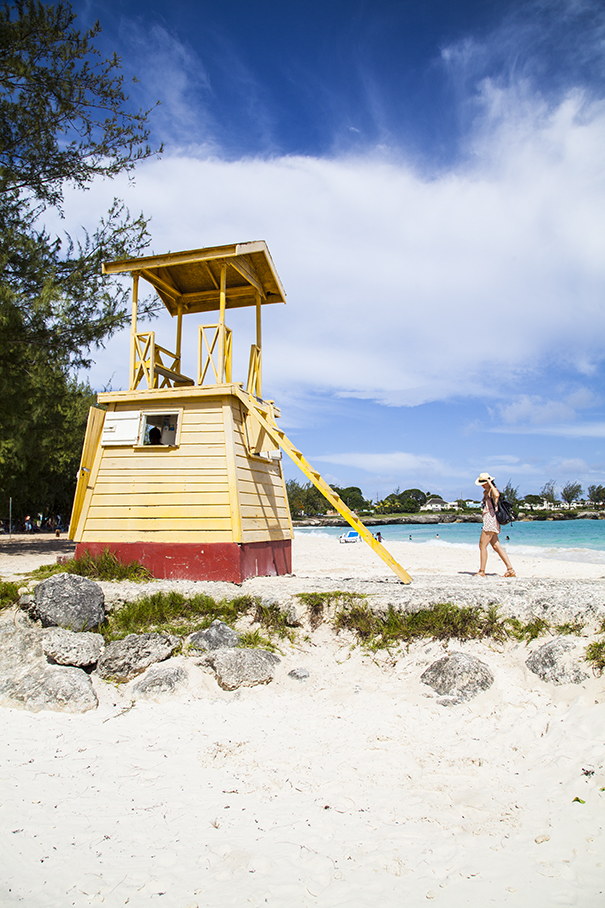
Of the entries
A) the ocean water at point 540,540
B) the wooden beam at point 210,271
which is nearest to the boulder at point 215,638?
the wooden beam at point 210,271

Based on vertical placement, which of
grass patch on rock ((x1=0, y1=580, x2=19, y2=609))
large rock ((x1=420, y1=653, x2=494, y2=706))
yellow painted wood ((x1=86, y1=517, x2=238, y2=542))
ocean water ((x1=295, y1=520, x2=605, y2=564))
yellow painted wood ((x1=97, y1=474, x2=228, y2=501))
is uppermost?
yellow painted wood ((x1=97, y1=474, x2=228, y2=501))

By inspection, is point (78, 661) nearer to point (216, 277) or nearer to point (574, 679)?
point (574, 679)

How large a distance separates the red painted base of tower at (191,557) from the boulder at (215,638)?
2.02m

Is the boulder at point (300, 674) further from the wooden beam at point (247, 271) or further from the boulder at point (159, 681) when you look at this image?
the wooden beam at point (247, 271)

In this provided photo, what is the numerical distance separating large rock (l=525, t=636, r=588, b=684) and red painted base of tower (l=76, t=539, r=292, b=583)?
490 cm

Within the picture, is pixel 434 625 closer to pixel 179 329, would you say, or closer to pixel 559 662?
pixel 559 662

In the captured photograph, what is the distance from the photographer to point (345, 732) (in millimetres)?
5250

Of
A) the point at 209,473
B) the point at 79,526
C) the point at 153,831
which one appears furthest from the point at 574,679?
the point at 79,526

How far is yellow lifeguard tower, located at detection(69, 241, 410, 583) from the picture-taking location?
30.7ft

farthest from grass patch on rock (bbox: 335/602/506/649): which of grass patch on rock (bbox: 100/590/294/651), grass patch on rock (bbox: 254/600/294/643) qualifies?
grass patch on rock (bbox: 100/590/294/651)

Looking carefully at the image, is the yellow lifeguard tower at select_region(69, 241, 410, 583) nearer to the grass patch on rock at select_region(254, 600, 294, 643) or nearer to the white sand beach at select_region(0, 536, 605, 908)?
the grass patch on rock at select_region(254, 600, 294, 643)

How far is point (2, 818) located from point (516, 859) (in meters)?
3.63

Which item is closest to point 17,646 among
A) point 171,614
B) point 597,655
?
point 171,614

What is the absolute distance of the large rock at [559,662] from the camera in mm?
5438
